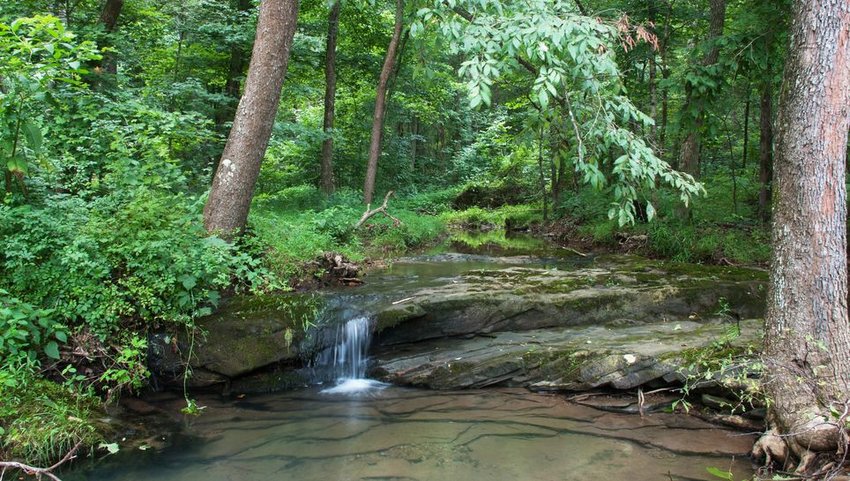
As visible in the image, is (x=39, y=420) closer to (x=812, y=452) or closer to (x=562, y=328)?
(x=562, y=328)

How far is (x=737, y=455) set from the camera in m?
4.77

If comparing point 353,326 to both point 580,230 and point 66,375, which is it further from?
point 580,230

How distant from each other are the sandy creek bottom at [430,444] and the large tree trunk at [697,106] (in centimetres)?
514

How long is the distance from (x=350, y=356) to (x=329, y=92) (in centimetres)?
1128

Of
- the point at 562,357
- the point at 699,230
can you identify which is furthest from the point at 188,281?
the point at 699,230

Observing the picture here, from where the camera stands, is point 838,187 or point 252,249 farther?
point 252,249

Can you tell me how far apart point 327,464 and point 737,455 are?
3.70m

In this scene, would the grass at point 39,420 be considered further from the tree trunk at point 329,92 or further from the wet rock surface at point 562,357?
the tree trunk at point 329,92

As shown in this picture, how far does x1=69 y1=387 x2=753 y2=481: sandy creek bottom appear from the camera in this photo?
4.61m

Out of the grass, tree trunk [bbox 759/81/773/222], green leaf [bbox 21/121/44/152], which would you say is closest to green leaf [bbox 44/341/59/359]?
the grass

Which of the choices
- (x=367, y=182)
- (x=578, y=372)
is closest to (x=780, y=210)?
(x=578, y=372)

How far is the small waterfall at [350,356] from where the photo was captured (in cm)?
703

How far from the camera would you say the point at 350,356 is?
23.5 ft

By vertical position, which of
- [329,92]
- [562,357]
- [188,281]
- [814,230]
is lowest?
[562,357]
